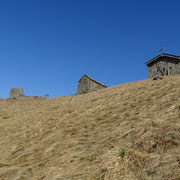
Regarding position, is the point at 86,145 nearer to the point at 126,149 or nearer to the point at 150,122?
the point at 126,149

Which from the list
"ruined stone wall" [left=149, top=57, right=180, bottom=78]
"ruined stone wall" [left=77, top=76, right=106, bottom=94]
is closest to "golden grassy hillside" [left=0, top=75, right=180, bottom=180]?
"ruined stone wall" [left=77, top=76, right=106, bottom=94]

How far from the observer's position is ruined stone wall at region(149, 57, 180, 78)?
3878 cm

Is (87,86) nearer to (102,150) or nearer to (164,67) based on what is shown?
(164,67)

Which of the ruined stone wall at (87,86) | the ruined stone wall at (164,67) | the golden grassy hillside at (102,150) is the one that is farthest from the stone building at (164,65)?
the golden grassy hillside at (102,150)

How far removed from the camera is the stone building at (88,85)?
26.6m

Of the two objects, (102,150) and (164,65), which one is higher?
(164,65)

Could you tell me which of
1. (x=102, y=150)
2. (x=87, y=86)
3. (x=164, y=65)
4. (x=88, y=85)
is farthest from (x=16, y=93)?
(x=164, y=65)

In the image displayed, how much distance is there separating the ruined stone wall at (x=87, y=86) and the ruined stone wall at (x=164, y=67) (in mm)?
19322

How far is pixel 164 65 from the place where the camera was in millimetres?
40500

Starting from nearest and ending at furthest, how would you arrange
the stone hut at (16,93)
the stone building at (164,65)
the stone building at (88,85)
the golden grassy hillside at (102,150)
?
the golden grassy hillside at (102,150)
the stone building at (88,85)
the stone hut at (16,93)
the stone building at (164,65)

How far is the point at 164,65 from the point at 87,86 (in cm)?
2108

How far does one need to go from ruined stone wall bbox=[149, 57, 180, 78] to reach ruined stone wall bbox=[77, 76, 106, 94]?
761 inches

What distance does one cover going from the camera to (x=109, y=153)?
528 centimetres

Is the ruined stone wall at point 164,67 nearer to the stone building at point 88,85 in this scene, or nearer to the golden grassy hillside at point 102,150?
the stone building at point 88,85
